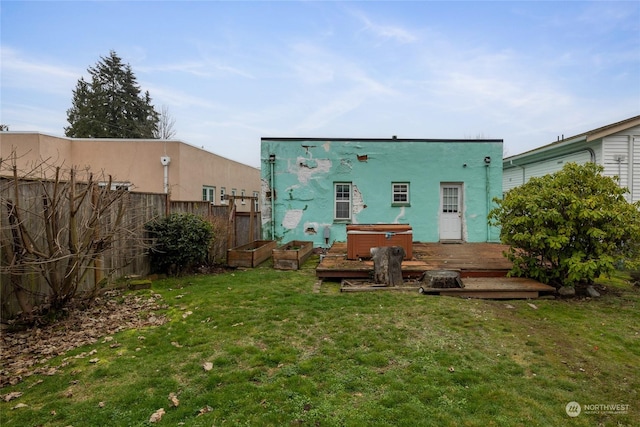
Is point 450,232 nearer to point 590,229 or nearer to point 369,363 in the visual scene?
point 590,229

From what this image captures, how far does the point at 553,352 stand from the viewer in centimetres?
386

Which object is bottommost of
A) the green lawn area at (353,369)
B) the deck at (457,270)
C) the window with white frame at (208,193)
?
the green lawn area at (353,369)

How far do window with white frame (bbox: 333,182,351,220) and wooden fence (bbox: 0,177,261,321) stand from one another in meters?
3.12

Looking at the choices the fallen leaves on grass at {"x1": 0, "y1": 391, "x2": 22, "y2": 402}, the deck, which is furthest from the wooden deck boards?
the fallen leaves on grass at {"x1": 0, "y1": 391, "x2": 22, "y2": 402}

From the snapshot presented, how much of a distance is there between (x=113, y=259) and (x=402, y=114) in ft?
60.6

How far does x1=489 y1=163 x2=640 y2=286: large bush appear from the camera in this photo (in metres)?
5.77

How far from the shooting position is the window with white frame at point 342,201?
12.1 metres

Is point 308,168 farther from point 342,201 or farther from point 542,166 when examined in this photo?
point 542,166

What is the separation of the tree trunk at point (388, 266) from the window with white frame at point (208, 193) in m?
10.9

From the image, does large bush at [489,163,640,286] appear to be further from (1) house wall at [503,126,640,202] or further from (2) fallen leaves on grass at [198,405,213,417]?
(2) fallen leaves on grass at [198,405,213,417]

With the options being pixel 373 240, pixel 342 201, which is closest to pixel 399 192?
pixel 342 201

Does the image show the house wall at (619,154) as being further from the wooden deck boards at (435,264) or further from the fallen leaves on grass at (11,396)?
the fallen leaves on grass at (11,396)

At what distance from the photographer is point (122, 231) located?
6469 mm

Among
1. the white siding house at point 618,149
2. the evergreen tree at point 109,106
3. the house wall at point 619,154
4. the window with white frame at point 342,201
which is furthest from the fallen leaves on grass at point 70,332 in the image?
the evergreen tree at point 109,106
